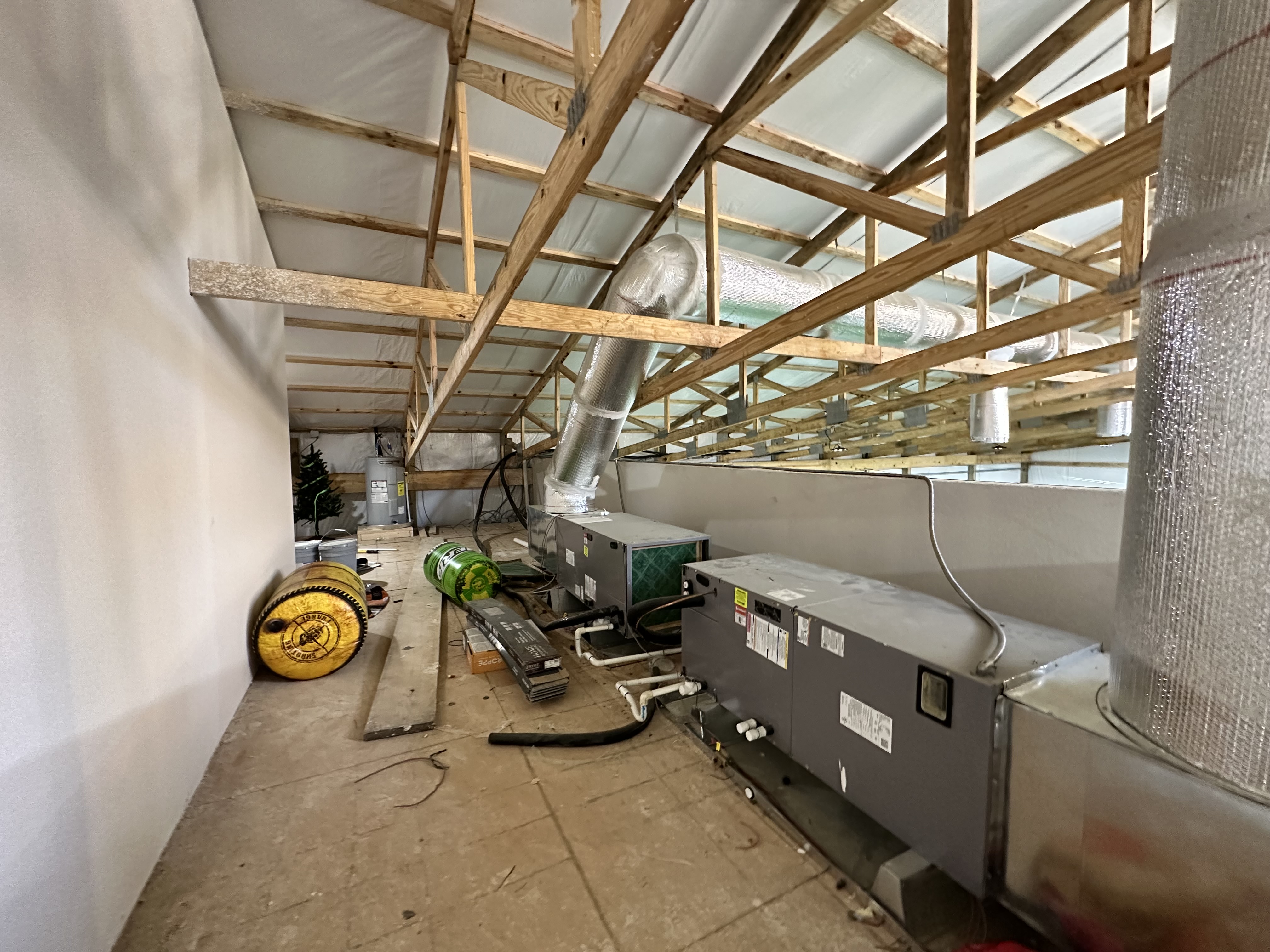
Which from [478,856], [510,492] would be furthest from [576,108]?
[510,492]

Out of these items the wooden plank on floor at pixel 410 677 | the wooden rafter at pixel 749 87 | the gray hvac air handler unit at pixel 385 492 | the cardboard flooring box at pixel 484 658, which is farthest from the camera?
the gray hvac air handler unit at pixel 385 492

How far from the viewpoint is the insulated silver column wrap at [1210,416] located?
0.66m

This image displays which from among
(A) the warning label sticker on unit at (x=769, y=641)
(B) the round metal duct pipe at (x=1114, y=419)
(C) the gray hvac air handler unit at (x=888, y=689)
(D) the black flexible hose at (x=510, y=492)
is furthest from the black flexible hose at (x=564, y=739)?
(B) the round metal duct pipe at (x=1114, y=419)

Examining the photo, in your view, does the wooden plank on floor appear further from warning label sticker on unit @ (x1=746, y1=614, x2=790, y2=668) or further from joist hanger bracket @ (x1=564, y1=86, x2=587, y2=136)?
joist hanger bracket @ (x1=564, y1=86, x2=587, y2=136)

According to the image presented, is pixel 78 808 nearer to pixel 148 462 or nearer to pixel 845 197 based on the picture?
pixel 148 462

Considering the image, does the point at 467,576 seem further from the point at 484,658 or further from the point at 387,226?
the point at 387,226

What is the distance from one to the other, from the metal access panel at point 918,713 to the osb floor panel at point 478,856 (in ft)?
1.15

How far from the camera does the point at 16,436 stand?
100 centimetres

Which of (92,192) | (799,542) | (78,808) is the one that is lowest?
(78,808)

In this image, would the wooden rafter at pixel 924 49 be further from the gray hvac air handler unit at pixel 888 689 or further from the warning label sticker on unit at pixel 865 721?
the warning label sticker on unit at pixel 865 721

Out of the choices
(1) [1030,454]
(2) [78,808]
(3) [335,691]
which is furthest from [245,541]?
(1) [1030,454]

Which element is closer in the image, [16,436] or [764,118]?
[16,436]

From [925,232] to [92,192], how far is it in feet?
8.20

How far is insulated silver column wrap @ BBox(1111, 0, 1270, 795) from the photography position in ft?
2.17
